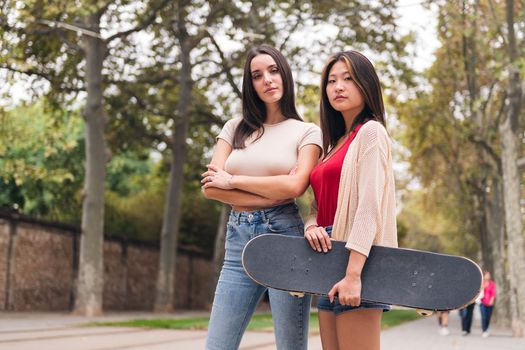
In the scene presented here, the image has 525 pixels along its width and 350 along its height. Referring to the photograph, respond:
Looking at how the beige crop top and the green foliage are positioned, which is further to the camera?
the green foliage

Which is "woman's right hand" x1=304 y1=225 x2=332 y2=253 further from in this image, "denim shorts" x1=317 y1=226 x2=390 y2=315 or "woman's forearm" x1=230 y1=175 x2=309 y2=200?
"woman's forearm" x1=230 y1=175 x2=309 y2=200

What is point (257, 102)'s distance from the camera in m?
3.87

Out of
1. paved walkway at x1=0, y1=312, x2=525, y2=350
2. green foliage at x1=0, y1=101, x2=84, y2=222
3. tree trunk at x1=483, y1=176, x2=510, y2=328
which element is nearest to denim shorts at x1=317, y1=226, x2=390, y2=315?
paved walkway at x1=0, y1=312, x2=525, y2=350

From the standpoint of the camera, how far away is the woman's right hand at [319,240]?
3107 millimetres

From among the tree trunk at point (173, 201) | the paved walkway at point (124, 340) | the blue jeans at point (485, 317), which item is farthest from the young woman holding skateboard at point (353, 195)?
the tree trunk at point (173, 201)

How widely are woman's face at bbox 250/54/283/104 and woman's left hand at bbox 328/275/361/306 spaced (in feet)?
3.58

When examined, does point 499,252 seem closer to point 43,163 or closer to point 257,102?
point 43,163

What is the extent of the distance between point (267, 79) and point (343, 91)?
49cm

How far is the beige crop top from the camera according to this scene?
367cm

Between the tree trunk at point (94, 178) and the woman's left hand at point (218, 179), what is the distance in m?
16.1

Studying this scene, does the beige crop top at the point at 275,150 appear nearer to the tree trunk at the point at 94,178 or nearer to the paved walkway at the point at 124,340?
the paved walkway at the point at 124,340

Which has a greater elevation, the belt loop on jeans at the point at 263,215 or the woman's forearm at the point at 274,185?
the woman's forearm at the point at 274,185

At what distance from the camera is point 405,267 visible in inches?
118

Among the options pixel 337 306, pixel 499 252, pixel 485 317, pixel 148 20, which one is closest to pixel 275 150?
pixel 337 306
